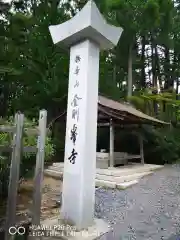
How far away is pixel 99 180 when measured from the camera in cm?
741

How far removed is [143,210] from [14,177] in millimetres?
3160

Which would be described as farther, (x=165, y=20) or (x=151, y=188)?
(x=165, y=20)

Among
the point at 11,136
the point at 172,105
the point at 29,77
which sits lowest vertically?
the point at 11,136

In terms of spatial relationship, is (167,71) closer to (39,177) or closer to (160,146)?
(160,146)

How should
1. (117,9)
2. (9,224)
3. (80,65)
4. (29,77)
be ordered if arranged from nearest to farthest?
1. (9,224)
2. (80,65)
3. (29,77)
4. (117,9)

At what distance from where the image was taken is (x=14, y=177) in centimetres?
313

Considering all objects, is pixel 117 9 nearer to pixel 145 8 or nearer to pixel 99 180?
pixel 145 8

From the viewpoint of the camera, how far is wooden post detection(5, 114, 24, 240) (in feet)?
10.1

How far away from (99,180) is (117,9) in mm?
11372

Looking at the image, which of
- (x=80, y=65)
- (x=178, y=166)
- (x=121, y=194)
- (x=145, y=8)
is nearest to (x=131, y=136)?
(x=178, y=166)

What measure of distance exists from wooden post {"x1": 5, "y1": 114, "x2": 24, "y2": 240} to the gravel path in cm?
126

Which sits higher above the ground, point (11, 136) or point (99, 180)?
point (11, 136)

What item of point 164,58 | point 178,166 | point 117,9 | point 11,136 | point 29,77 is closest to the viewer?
point 11,136

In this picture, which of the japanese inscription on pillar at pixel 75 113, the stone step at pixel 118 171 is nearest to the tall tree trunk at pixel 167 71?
the stone step at pixel 118 171
